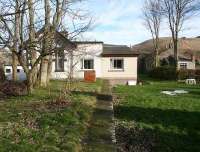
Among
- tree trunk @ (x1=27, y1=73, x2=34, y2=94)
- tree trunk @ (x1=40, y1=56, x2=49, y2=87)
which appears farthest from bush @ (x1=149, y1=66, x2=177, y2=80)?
tree trunk @ (x1=27, y1=73, x2=34, y2=94)

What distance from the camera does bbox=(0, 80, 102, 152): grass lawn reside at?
9.23 m

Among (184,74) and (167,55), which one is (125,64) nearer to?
(184,74)

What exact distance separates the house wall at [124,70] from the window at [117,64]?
0.33 metres

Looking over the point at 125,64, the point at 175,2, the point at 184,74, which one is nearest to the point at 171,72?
the point at 184,74

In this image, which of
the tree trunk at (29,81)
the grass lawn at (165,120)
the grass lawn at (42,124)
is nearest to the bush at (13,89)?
the tree trunk at (29,81)

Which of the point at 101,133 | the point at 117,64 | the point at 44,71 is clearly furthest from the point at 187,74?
the point at 101,133

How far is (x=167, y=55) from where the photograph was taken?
2776 inches

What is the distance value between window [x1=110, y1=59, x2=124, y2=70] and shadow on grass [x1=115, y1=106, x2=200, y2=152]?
2580 cm

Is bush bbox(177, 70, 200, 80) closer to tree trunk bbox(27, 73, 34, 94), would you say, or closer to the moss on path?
tree trunk bbox(27, 73, 34, 94)

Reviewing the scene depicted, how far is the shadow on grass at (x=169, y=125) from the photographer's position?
11289 mm

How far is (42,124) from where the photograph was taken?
11.7m

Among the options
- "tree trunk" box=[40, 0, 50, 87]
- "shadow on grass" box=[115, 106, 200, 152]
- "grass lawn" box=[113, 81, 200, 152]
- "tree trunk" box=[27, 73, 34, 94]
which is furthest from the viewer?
"tree trunk" box=[27, 73, 34, 94]

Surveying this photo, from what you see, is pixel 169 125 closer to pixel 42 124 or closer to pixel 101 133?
pixel 101 133

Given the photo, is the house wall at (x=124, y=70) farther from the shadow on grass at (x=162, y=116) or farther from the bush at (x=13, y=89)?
the shadow on grass at (x=162, y=116)
